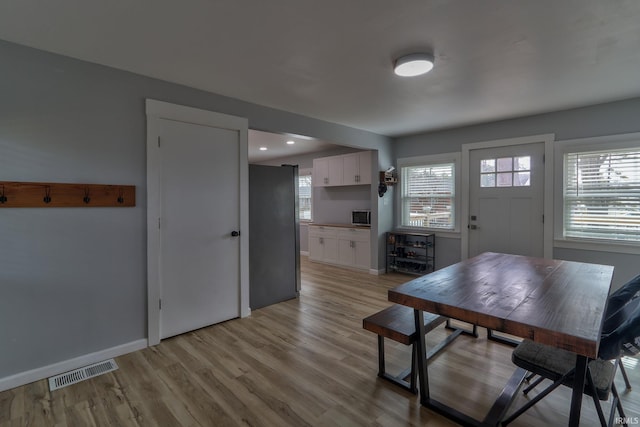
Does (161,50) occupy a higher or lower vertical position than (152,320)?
higher

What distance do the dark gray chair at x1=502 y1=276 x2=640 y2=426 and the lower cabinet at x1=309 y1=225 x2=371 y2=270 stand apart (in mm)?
3643

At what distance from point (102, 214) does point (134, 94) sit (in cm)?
107

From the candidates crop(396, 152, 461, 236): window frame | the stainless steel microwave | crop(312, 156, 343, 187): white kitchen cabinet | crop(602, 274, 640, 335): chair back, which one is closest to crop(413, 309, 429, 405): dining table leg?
crop(602, 274, 640, 335): chair back

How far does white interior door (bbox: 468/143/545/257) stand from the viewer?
13.5 feet

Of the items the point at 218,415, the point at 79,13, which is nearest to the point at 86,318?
the point at 218,415

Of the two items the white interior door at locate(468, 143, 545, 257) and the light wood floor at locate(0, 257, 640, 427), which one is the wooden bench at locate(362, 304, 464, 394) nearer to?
the light wood floor at locate(0, 257, 640, 427)

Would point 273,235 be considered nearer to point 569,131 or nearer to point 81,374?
point 81,374

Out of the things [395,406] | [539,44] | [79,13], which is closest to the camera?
[79,13]

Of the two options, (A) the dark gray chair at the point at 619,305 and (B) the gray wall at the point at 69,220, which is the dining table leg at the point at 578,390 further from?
(B) the gray wall at the point at 69,220

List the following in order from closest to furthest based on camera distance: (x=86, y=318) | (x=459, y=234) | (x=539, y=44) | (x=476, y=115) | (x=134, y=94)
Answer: (x=539, y=44)
(x=86, y=318)
(x=134, y=94)
(x=476, y=115)
(x=459, y=234)

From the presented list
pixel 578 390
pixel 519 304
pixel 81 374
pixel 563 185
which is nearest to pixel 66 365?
pixel 81 374

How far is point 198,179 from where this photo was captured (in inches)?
120

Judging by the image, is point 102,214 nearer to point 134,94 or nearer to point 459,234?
point 134,94

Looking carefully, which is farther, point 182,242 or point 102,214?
point 182,242
